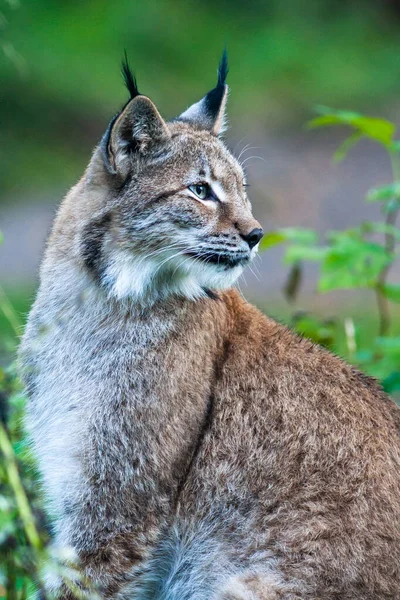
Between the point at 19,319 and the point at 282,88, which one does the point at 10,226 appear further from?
the point at 19,319

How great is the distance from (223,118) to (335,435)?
178 centimetres

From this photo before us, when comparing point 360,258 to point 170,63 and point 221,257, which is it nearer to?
point 221,257

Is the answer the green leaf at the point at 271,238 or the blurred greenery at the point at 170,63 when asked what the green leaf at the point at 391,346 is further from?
the blurred greenery at the point at 170,63

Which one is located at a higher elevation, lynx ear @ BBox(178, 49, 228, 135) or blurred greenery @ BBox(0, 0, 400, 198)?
lynx ear @ BBox(178, 49, 228, 135)

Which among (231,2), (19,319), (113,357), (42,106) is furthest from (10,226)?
(113,357)

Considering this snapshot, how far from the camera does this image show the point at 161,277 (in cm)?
521

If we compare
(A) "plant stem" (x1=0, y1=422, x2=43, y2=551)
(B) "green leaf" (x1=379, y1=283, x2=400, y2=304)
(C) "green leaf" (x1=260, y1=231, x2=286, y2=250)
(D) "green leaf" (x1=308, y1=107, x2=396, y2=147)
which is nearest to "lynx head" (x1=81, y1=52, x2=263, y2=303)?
(D) "green leaf" (x1=308, y1=107, x2=396, y2=147)

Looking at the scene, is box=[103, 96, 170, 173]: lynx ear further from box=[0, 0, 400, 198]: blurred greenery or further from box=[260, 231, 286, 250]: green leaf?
box=[0, 0, 400, 198]: blurred greenery

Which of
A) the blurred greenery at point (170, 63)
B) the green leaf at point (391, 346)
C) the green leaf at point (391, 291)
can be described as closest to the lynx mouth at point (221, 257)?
the green leaf at point (391, 346)

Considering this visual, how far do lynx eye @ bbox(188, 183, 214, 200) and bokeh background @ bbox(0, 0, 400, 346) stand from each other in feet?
30.5

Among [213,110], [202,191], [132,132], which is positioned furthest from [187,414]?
[213,110]

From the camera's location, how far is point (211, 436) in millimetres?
5102

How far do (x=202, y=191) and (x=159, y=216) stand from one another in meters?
0.27

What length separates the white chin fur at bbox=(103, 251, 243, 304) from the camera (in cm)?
508
